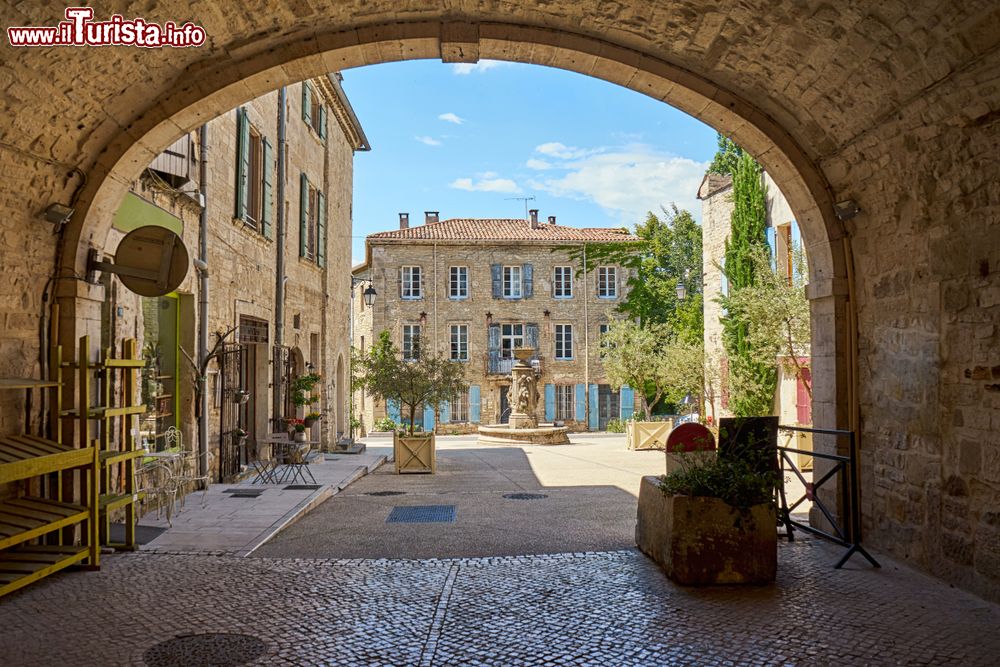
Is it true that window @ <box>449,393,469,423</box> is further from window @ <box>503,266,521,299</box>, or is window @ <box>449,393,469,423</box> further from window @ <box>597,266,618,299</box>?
A: window @ <box>597,266,618,299</box>

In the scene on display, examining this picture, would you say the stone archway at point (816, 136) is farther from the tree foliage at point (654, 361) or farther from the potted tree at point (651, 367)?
the tree foliage at point (654, 361)

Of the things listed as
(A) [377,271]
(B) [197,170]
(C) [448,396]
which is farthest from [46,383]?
(A) [377,271]

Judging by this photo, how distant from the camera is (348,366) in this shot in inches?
754

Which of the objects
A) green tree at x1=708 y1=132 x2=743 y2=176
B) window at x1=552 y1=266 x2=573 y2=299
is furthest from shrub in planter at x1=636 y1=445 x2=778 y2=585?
window at x1=552 y1=266 x2=573 y2=299

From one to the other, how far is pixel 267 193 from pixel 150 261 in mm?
6062

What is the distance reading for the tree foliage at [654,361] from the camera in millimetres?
19641

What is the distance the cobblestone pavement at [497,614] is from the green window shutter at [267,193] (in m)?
7.06

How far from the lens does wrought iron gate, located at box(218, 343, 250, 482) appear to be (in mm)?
10266

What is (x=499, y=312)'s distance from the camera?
30609 millimetres

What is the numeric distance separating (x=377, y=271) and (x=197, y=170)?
21.3m

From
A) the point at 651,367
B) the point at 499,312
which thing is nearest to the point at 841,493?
the point at 651,367

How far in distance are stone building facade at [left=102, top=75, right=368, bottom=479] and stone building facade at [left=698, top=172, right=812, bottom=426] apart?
27.0ft

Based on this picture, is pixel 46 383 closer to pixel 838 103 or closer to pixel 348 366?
pixel 838 103

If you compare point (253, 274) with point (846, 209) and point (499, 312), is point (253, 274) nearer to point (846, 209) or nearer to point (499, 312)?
point (846, 209)
